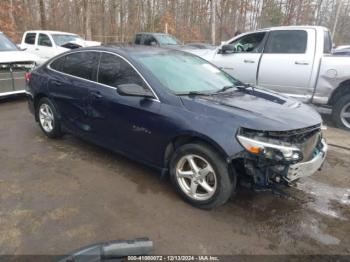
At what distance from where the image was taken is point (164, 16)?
3155 cm

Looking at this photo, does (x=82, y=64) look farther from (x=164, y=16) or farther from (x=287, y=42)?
(x=164, y=16)

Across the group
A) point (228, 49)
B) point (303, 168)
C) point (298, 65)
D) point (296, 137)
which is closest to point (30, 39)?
point (228, 49)

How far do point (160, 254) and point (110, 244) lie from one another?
44 cm

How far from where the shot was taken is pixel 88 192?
3578 mm

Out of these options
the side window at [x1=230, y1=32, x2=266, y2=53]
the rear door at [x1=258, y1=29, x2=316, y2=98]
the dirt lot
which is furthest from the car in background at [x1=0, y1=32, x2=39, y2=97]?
the rear door at [x1=258, y1=29, x2=316, y2=98]

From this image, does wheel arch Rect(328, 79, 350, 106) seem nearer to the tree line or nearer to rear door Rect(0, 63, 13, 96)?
rear door Rect(0, 63, 13, 96)

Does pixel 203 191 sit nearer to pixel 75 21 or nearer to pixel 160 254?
pixel 160 254

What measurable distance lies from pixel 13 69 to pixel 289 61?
6250mm

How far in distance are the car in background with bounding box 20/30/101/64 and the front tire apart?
1005cm

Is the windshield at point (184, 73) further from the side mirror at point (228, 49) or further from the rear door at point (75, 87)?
the side mirror at point (228, 49)

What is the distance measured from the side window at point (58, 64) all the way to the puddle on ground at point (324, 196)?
3.71 meters

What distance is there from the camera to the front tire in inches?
119

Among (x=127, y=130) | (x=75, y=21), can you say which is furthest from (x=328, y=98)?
(x=75, y=21)

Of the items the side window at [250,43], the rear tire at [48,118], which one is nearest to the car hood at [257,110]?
the rear tire at [48,118]
